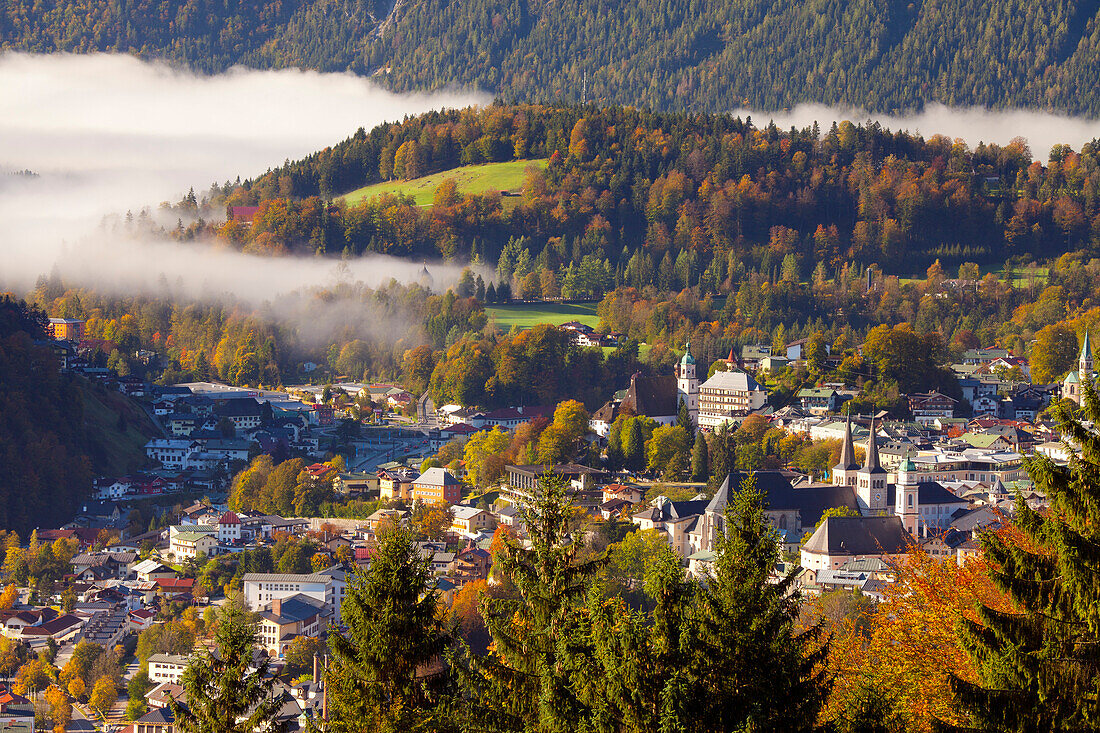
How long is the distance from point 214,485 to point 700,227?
5703cm

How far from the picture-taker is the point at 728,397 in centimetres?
8300

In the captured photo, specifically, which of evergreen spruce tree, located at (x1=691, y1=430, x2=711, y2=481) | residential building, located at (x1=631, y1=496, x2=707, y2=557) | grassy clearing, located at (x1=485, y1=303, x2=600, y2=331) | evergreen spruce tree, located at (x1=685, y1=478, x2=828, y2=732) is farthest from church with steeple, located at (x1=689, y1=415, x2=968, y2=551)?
evergreen spruce tree, located at (x1=685, y1=478, x2=828, y2=732)

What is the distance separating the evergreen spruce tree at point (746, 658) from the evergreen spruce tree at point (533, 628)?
142cm

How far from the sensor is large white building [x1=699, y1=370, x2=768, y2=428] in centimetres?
8188

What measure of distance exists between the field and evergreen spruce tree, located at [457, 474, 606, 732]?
115 m

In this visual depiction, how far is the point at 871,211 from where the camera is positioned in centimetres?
12900

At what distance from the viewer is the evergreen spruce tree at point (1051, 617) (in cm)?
1313

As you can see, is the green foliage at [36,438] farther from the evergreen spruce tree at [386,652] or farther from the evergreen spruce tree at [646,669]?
the evergreen spruce tree at [646,669]

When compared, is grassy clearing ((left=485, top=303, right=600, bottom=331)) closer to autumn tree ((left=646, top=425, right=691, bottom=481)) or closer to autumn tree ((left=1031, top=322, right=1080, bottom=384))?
autumn tree ((left=1031, top=322, right=1080, bottom=384))

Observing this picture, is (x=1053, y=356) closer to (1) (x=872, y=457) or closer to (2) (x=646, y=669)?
(1) (x=872, y=457)

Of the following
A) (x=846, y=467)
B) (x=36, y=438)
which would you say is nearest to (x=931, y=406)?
(x=846, y=467)

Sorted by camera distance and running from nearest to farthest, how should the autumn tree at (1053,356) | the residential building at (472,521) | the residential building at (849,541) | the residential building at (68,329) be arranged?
the residential building at (849,541)
the residential building at (472,521)
the autumn tree at (1053,356)
the residential building at (68,329)

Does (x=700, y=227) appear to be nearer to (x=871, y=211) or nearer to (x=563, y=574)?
(x=871, y=211)

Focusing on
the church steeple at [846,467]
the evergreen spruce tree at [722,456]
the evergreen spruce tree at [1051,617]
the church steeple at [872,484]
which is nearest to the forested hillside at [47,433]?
the evergreen spruce tree at [722,456]
